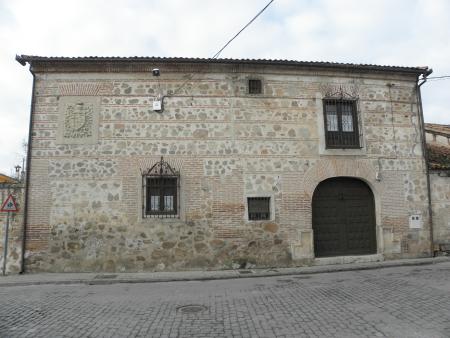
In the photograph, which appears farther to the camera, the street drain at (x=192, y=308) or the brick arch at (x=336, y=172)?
the brick arch at (x=336, y=172)

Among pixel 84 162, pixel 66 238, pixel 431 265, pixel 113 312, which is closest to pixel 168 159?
pixel 84 162

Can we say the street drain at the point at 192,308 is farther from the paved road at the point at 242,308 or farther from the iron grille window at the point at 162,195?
the iron grille window at the point at 162,195

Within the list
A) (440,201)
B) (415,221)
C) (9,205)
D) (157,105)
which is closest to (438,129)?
(440,201)

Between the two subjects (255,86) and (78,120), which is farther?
(255,86)

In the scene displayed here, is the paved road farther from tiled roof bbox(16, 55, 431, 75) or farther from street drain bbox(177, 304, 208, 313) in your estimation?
tiled roof bbox(16, 55, 431, 75)

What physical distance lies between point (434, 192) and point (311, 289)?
6.47 metres

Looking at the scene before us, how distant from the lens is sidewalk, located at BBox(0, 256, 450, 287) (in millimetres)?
8477

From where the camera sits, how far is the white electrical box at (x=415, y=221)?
10.7 m

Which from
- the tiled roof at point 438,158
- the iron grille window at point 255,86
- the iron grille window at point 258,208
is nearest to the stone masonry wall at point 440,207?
the tiled roof at point 438,158

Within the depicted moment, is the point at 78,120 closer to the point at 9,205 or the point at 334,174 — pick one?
the point at 9,205

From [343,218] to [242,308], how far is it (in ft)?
19.3

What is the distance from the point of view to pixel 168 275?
29.8ft

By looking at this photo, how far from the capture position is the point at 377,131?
428 inches

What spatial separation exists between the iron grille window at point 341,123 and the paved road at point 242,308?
4201 mm
